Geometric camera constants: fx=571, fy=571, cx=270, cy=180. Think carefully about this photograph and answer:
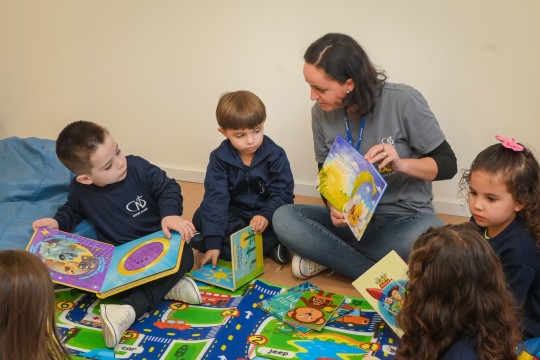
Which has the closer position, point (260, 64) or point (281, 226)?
point (281, 226)

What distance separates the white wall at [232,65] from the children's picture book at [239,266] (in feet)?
2.22

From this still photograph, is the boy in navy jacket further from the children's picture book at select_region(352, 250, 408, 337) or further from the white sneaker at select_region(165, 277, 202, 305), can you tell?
the children's picture book at select_region(352, 250, 408, 337)

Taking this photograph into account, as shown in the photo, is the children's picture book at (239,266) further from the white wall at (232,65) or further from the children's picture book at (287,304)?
the white wall at (232,65)

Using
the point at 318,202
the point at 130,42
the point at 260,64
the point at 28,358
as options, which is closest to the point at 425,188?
the point at 318,202

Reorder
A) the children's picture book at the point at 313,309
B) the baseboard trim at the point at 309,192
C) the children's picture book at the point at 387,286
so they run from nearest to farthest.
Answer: the children's picture book at the point at 387,286 < the children's picture book at the point at 313,309 < the baseboard trim at the point at 309,192

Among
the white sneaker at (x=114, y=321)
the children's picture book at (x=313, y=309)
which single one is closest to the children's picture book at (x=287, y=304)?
the children's picture book at (x=313, y=309)

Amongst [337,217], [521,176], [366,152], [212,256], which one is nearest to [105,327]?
[212,256]

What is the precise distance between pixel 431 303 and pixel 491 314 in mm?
122

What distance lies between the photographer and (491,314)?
117cm

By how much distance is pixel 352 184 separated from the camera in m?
1.76

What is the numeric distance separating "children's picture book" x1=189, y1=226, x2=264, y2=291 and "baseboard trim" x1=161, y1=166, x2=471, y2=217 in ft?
2.12

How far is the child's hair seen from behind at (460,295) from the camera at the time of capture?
1.15m

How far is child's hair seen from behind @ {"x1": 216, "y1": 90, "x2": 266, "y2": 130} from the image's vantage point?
194cm

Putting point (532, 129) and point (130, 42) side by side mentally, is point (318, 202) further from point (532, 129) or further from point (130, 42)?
point (130, 42)
